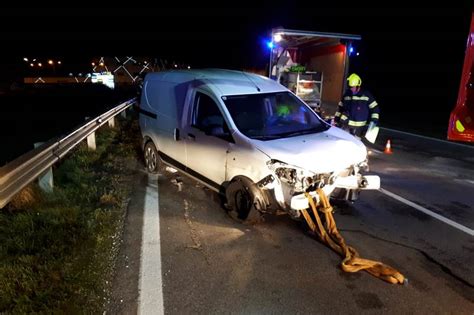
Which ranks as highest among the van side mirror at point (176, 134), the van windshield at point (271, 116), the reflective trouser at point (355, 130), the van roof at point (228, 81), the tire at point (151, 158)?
the van roof at point (228, 81)

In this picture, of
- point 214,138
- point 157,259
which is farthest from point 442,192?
point 157,259

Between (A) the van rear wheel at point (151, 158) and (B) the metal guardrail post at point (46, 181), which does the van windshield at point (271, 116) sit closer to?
(A) the van rear wheel at point (151, 158)

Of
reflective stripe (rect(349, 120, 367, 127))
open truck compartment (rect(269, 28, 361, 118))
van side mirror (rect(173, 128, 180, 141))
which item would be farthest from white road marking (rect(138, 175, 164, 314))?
open truck compartment (rect(269, 28, 361, 118))

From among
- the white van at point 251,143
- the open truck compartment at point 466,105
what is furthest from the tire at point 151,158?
the open truck compartment at point 466,105

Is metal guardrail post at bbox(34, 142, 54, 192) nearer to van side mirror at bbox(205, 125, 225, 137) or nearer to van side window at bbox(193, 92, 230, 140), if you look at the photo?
van side window at bbox(193, 92, 230, 140)

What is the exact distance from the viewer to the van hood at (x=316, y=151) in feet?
15.0

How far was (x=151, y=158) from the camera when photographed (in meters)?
7.50

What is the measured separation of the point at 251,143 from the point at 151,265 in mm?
1817

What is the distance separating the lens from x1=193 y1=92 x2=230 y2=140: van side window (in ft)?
17.5

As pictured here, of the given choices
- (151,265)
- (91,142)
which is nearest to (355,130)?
(91,142)

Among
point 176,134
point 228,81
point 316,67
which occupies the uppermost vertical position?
point 316,67

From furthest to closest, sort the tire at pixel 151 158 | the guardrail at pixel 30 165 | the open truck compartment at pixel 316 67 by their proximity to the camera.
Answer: the open truck compartment at pixel 316 67
the tire at pixel 151 158
the guardrail at pixel 30 165

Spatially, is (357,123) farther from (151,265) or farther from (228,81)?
(151,265)

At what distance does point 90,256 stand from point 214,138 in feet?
7.39
